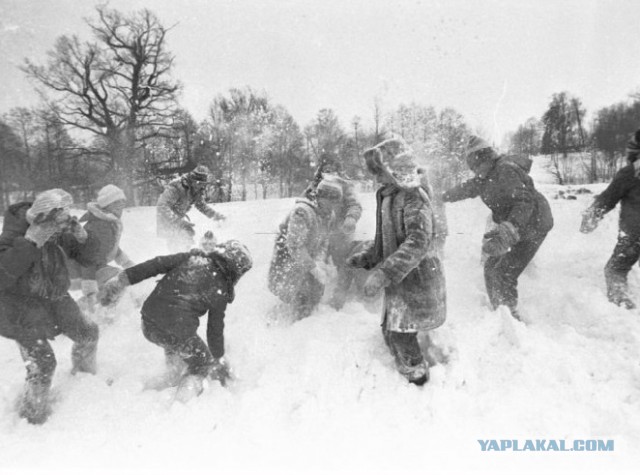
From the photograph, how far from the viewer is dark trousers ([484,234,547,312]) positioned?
318 cm

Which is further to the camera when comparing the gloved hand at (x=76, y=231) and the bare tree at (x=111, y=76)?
the bare tree at (x=111, y=76)

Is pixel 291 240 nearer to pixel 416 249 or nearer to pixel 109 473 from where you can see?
pixel 416 249

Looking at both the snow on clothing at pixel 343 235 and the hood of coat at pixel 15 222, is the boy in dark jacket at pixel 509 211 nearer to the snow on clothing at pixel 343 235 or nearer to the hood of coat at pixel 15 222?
the snow on clothing at pixel 343 235

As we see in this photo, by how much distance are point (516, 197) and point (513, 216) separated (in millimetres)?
187

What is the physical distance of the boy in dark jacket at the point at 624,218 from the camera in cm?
311

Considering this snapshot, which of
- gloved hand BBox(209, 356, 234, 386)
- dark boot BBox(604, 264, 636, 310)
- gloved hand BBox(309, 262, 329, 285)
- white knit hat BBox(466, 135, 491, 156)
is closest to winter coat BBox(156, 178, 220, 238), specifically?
gloved hand BBox(309, 262, 329, 285)

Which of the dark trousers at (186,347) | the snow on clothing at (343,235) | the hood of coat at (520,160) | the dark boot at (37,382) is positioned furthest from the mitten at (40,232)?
the hood of coat at (520,160)

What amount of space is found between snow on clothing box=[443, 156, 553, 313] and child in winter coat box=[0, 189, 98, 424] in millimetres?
3453

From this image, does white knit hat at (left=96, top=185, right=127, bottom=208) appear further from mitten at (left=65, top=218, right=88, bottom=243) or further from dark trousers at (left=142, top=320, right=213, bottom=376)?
dark trousers at (left=142, top=320, right=213, bottom=376)

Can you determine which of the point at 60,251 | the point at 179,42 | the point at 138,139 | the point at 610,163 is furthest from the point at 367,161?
the point at 610,163

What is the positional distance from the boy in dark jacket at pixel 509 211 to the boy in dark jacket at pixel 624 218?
20.0 inches

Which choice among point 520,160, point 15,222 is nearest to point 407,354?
point 520,160

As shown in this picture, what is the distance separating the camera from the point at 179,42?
11.9 feet

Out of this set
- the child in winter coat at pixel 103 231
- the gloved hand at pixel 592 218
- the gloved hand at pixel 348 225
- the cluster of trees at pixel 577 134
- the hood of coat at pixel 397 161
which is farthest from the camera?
the gloved hand at pixel 348 225
